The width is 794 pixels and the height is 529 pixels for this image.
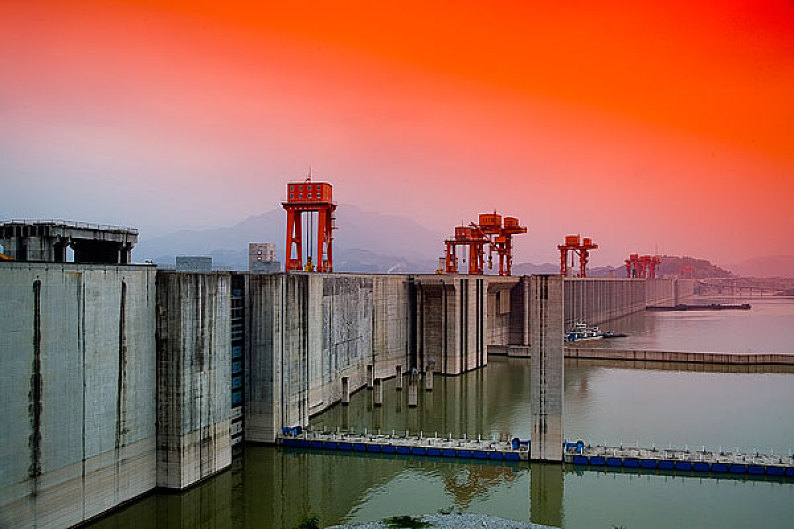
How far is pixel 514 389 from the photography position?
4544 cm

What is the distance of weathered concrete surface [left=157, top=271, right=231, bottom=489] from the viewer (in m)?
23.7

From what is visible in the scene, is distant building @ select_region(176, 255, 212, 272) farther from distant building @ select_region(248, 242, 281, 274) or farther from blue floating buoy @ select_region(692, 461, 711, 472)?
blue floating buoy @ select_region(692, 461, 711, 472)

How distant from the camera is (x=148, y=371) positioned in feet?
77.3

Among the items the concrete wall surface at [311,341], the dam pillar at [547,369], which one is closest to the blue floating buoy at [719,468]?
the dam pillar at [547,369]

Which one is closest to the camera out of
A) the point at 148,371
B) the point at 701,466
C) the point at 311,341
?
the point at 148,371

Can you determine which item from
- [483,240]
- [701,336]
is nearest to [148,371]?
[483,240]

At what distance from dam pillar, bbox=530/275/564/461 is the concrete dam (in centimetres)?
8

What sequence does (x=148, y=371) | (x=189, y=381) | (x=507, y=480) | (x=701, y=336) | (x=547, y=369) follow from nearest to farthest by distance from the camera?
(x=148, y=371) → (x=189, y=381) → (x=507, y=480) → (x=547, y=369) → (x=701, y=336)

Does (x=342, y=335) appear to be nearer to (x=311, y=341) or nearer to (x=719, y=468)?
(x=311, y=341)

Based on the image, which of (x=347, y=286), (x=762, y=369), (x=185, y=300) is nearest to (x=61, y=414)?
(x=185, y=300)

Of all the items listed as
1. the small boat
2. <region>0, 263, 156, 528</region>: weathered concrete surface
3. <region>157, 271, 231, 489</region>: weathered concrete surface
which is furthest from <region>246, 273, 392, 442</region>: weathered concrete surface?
the small boat

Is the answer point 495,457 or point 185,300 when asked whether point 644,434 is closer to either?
point 495,457

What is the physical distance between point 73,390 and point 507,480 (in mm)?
15537

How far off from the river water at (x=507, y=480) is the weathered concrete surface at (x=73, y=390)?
1630 millimetres
